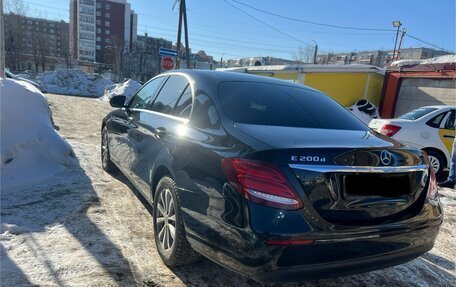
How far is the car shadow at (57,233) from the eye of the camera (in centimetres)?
270

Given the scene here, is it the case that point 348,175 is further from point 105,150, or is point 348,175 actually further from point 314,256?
point 105,150

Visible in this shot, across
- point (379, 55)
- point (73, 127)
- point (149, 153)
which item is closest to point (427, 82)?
point (73, 127)

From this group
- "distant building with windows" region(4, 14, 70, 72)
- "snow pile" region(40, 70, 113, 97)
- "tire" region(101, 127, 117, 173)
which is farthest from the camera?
"distant building with windows" region(4, 14, 70, 72)

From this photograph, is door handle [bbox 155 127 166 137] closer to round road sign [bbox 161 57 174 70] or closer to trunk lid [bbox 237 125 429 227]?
trunk lid [bbox 237 125 429 227]

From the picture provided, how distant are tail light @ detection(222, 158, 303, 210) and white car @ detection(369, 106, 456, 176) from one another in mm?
6114

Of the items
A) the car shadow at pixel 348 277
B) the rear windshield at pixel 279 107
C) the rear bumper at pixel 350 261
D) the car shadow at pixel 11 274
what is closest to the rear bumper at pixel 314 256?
the rear bumper at pixel 350 261

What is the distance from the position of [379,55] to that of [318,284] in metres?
68.1

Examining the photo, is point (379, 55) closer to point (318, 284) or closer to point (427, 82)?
point (427, 82)

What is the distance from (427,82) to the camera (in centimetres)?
1409

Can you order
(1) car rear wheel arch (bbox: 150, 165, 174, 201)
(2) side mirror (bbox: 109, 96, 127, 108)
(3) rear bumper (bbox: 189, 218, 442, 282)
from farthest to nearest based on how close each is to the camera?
1. (2) side mirror (bbox: 109, 96, 127, 108)
2. (1) car rear wheel arch (bbox: 150, 165, 174, 201)
3. (3) rear bumper (bbox: 189, 218, 442, 282)

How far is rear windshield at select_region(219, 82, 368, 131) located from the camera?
274 centimetres

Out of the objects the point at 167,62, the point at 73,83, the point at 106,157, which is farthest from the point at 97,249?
the point at 73,83

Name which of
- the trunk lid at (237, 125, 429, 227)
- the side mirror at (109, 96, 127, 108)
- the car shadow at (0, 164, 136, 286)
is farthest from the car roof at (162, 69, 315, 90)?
A: the car shadow at (0, 164, 136, 286)

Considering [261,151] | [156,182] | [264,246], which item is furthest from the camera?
[156,182]
